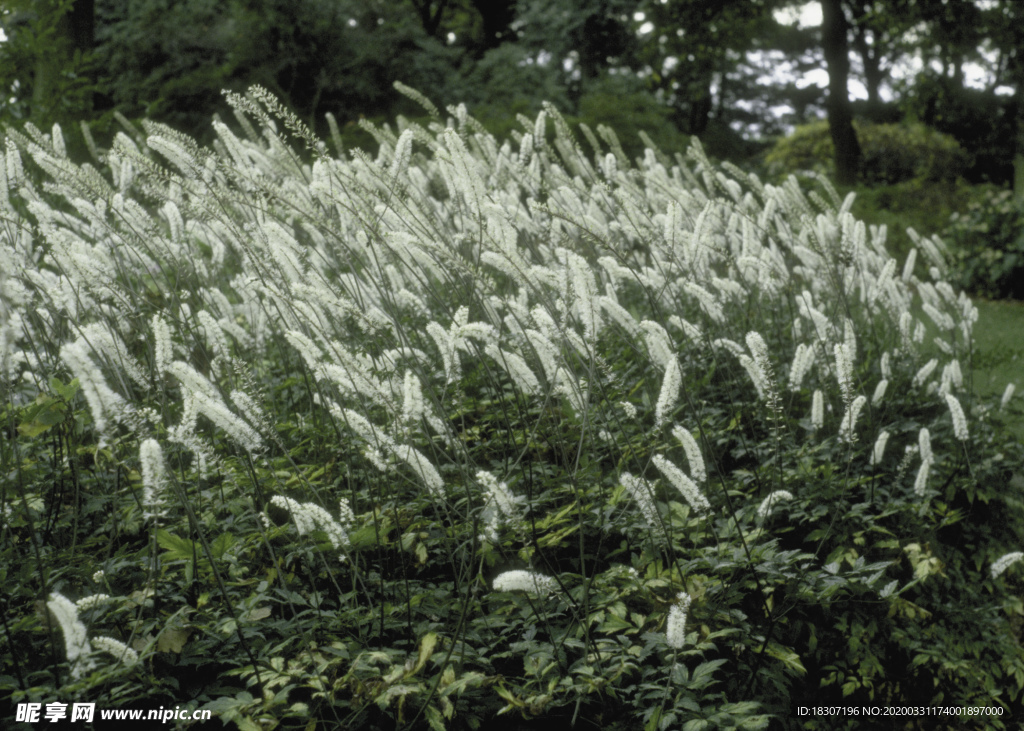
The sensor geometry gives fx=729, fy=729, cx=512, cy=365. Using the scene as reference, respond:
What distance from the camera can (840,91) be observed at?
1544 cm

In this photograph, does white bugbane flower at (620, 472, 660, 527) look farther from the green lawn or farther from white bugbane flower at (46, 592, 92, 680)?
the green lawn

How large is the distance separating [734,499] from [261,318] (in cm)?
198

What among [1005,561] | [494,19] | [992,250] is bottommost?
[1005,561]

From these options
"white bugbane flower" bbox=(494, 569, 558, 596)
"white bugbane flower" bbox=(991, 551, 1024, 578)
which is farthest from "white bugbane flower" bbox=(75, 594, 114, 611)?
"white bugbane flower" bbox=(991, 551, 1024, 578)

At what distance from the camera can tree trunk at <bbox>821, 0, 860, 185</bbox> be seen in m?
15.0

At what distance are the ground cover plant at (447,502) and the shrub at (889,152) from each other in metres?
18.4

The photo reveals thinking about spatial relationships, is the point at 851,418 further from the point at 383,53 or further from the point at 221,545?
the point at 383,53

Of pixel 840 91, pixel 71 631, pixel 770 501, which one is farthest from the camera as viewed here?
pixel 840 91

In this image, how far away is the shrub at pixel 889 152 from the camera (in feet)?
64.3

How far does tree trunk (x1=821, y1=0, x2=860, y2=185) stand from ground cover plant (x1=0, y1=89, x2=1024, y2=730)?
1335 cm

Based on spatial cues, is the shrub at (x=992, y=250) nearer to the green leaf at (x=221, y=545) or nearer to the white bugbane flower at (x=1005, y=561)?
the white bugbane flower at (x=1005, y=561)

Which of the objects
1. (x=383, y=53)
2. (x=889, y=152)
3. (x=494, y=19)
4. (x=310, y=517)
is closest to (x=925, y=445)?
(x=310, y=517)

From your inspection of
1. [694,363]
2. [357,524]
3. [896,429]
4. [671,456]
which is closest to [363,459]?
[357,524]

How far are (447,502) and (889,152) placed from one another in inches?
874
